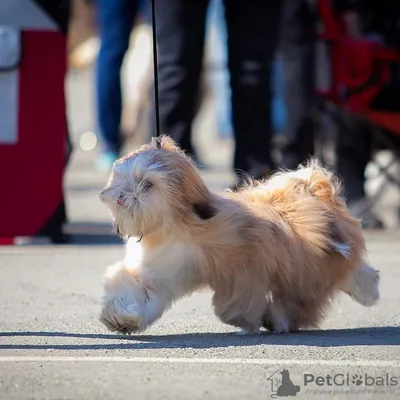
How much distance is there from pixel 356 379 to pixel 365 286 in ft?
4.53

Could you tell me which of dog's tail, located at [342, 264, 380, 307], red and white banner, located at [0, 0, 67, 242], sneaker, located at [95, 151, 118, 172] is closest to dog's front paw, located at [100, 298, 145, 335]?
dog's tail, located at [342, 264, 380, 307]

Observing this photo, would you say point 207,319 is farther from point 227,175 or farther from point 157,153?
point 227,175

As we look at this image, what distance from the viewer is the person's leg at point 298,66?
368 inches

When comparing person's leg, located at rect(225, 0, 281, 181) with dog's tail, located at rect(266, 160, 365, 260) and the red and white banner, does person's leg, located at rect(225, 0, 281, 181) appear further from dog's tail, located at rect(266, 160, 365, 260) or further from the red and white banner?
dog's tail, located at rect(266, 160, 365, 260)

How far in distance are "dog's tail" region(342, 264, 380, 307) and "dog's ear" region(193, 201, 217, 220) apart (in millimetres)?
893

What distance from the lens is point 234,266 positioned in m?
5.17

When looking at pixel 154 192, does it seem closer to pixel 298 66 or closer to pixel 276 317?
pixel 276 317

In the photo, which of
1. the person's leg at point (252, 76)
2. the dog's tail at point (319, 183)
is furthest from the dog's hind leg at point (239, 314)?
the person's leg at point (252, 76)

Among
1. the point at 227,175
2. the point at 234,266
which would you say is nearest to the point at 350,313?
the point at 234,266

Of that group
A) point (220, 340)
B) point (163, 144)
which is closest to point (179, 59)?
point (163, 144)

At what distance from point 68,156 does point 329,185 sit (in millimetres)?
2763

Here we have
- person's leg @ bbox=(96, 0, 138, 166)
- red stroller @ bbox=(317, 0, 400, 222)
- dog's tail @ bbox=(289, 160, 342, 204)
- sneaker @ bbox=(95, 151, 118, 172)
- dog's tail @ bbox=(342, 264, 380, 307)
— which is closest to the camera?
dog's tail @ bbox=(289, 160, 342, 204)

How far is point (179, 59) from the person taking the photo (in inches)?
323

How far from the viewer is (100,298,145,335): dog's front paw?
4992 millimetres
